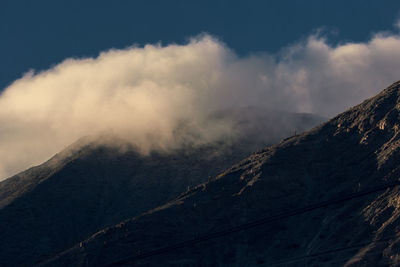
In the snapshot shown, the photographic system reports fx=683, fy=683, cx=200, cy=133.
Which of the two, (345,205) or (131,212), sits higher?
(131,212)

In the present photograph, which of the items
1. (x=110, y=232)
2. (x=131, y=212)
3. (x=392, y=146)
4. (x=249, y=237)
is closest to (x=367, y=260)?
(x=249, y=237)

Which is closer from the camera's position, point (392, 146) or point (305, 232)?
point (305, 232)

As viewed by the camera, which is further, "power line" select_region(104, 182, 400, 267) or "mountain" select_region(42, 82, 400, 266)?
"power line" select_region(104, 182, 400, 267)

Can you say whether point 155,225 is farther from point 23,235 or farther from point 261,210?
point 23,235

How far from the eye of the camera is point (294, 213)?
15475 centimetres

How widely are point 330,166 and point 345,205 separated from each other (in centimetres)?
2148

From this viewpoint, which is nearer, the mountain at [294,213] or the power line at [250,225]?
the mountain at [294,213]

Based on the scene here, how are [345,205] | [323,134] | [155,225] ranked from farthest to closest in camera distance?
[323,134] < [155,225] < [345,205]

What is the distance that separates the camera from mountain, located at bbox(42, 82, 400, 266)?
442 ft

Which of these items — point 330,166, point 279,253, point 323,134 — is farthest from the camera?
point 323,134

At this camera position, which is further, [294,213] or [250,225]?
[294,213]

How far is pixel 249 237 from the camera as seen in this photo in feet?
486

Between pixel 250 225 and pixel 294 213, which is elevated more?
pixel 250 225

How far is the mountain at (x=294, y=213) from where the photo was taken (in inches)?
5300
